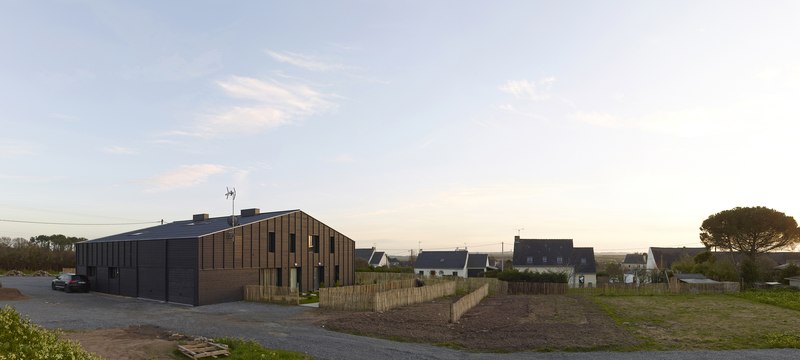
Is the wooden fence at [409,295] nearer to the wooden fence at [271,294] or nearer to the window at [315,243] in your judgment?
the wooden fence at [271,294]

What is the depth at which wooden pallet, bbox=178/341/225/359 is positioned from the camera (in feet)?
56.0

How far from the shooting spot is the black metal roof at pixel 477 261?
88688mm

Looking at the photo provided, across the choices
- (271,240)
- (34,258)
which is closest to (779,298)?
(271,240)

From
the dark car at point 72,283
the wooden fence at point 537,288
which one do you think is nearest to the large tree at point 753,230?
the wooden fence at point 537,288

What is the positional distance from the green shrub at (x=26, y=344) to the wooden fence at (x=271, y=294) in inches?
900

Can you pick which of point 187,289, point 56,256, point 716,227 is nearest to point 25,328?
point 187,289

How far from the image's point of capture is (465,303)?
3391 centimetres

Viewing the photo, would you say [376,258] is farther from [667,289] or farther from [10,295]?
[10,295]

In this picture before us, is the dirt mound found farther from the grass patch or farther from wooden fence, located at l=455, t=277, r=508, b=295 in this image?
the grass patch

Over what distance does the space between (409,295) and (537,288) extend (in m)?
19.7

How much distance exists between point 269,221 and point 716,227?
54.6 meters

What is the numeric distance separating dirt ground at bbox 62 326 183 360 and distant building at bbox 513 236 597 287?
59.5 metres

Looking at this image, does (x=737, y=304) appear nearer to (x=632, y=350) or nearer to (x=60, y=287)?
(x=632, y=350)

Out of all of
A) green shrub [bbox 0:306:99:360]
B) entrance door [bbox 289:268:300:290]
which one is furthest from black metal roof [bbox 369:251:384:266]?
green shrub [bbox 0:306:99:360]
